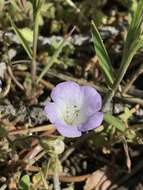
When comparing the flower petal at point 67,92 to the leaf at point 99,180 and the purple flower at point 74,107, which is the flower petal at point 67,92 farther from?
the leaf at point 99,180

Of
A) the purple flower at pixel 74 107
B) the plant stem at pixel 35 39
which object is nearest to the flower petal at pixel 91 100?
the purple flower at pixel 74 107

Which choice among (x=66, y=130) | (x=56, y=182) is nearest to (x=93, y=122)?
(x=66, y=130)

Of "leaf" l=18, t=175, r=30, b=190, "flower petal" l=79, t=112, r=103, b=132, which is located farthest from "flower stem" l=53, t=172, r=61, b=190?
"flower petal" l=79, t=112, r=103, b=132

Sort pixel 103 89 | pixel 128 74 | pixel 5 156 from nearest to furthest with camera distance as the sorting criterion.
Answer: pixel 5 156
pixel 103 89
pixel 128 74

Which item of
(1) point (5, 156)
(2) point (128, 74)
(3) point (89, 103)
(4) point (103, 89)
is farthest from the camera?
(2) point (128, 74)

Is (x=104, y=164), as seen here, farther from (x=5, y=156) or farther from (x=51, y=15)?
(x=51, y=15)

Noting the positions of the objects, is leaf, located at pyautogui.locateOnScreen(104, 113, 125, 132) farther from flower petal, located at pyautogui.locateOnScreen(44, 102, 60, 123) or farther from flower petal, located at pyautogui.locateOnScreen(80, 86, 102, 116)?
flower petal, located at pyautogui.locateOnScreen(44, 102, 60, 123)

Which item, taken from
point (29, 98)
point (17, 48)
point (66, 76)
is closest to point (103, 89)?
point (66, 76)
